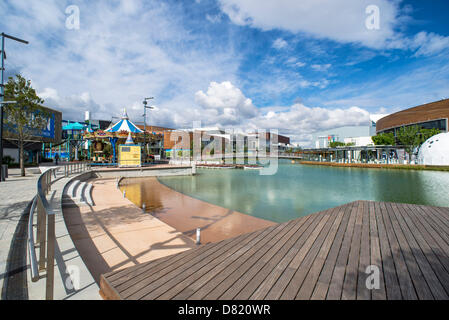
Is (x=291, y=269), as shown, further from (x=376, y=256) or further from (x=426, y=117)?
(x=426, y=117)

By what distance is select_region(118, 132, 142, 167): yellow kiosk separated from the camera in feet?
79.6

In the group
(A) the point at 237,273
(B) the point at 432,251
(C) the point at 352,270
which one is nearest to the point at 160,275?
(A) the point at 237,273

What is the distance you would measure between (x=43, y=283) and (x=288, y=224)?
4.94 metres

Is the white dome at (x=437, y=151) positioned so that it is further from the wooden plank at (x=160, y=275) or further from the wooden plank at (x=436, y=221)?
the wooden plank at (x=160, y=275)

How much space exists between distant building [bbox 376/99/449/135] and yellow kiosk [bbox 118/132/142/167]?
67.3m

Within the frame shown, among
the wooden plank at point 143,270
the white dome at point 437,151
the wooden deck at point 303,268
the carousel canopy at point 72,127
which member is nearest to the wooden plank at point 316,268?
the wooden deck at point 303,268

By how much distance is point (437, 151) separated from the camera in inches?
1519

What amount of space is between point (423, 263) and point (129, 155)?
85.4 ft

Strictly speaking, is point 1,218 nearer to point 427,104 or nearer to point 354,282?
point 354,282

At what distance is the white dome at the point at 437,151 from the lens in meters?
37.5

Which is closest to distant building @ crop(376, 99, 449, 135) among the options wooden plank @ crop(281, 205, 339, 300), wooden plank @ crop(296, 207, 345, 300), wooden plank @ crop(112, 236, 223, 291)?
wooden plank @ crop(296, 207, 345, 300)

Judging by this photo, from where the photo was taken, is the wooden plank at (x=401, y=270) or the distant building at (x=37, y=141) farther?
the distant building at (x=37, y=141)

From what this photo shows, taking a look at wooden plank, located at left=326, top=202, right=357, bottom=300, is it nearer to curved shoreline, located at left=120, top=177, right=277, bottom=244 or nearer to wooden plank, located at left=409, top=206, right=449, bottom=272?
wooden plank, located at left=409, top=206, right=449, bottom=272
